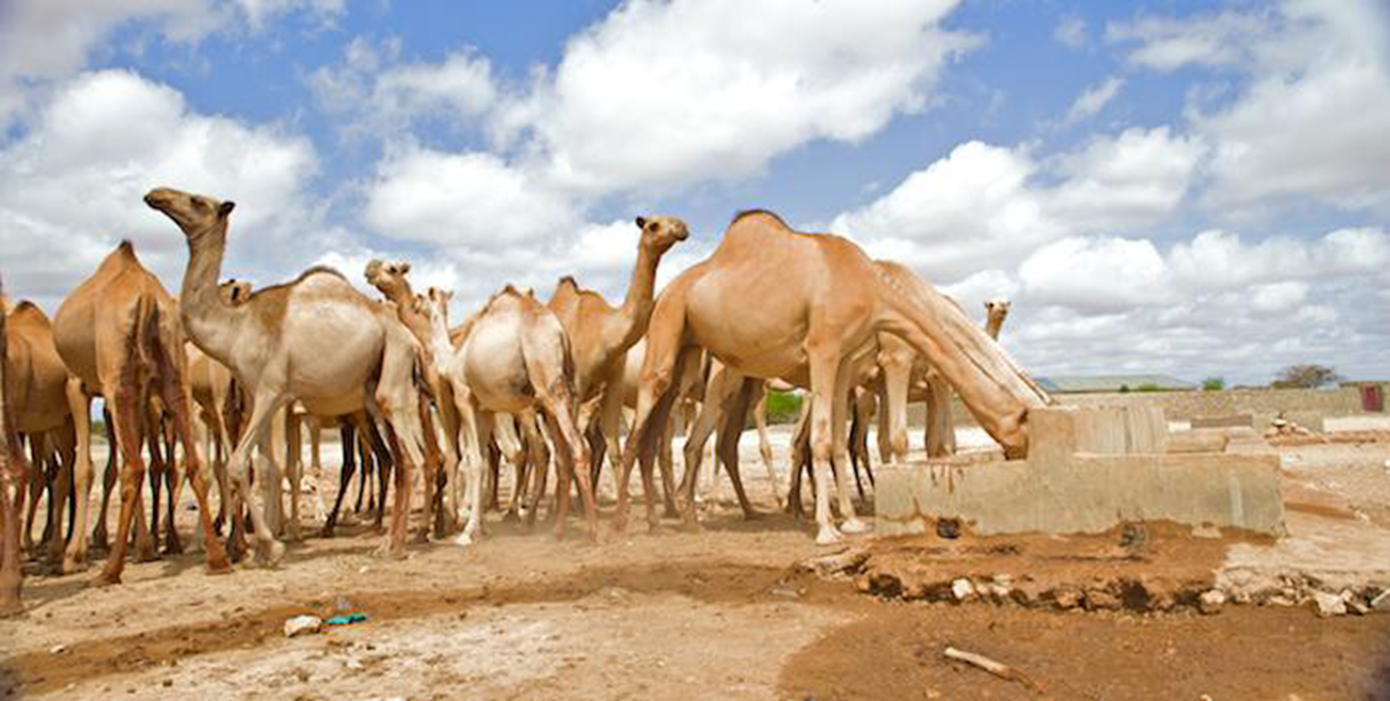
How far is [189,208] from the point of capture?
27.3 ft

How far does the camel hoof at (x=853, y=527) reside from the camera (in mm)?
8907

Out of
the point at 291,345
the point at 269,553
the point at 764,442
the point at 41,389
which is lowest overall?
the point at 269,553

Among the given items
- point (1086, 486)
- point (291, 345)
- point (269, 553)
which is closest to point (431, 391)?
point (291, 345)

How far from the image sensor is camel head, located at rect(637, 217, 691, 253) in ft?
31.8

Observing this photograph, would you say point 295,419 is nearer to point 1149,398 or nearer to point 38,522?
point 38,522

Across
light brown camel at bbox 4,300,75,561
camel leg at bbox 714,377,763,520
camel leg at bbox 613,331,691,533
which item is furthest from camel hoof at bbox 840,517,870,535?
light brown camel at bbox 4,300,75,561

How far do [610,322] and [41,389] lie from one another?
573 centimetres

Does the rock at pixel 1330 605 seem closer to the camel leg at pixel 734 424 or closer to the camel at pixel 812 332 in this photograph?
the camel at pixel 812 332

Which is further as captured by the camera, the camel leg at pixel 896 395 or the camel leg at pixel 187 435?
the camel leg at pixel 896 395

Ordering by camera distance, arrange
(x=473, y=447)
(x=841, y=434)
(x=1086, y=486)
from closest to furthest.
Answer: (x=1086, y=486), (x=841, y=434), (x=473, y=447)

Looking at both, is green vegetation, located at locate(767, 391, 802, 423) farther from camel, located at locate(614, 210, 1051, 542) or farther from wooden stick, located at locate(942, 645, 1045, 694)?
wooden stick, located at locate(942, 645, 1045, 694)

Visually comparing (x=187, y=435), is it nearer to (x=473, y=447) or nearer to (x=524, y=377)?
(x=473, y=447)

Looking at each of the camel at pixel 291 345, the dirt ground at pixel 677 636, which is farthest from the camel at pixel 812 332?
the camel at pixel 291 345

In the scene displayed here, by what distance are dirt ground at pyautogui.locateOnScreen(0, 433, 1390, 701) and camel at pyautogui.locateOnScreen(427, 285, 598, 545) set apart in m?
1.73
